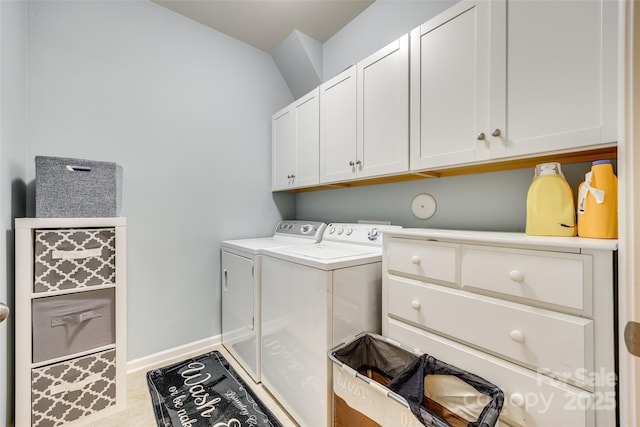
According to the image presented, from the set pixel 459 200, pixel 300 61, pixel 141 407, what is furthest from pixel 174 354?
pixel 300 61

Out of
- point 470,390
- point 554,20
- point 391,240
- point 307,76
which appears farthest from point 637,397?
point 307,76

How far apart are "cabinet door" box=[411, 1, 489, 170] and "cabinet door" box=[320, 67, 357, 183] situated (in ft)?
1.50

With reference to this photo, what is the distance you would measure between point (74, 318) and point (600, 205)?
2.41 m

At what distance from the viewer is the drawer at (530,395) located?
2.65 ft

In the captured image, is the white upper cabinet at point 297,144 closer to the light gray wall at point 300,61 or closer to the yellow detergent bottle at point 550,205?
the light gray wall at point 300,61

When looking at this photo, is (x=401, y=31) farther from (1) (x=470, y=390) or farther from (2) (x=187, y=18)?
(1) (x=470, y=390)

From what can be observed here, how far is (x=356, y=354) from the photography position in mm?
1343

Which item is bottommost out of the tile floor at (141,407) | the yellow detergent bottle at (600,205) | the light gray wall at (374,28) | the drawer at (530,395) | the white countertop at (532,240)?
the tile floor at (141,407)

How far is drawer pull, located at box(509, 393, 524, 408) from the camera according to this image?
931 mm

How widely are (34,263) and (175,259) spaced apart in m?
0.81

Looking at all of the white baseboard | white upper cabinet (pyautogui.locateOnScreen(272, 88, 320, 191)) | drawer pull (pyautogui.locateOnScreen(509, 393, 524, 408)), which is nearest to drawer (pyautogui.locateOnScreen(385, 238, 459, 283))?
drawer pull (pyautogui.locateOnScreen(509, 393, 524, 408))

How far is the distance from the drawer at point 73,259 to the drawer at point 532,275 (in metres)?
1.84

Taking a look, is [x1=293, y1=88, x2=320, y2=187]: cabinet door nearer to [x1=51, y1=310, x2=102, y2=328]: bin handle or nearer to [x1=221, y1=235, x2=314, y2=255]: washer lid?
[x1=221, y1=235, x2=314, y2=255]: washer lid

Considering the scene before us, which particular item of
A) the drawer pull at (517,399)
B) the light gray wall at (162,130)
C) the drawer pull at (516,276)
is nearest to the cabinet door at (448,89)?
the drawer pull at (516,276)
